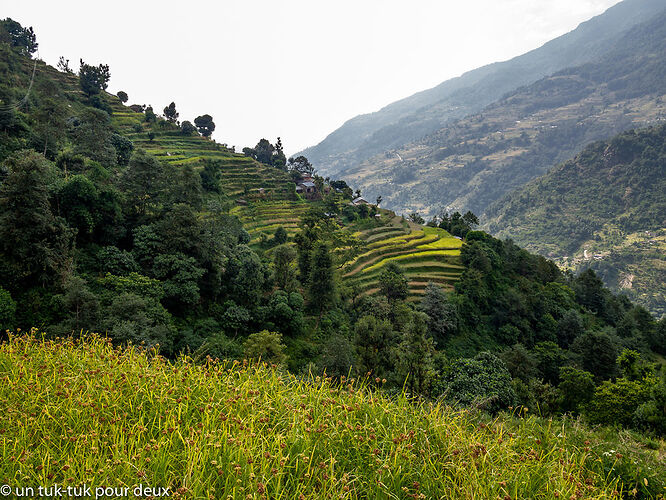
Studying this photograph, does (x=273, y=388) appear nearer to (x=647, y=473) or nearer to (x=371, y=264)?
(x=647, y=473)

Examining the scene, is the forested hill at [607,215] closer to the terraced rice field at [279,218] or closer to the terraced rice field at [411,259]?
the terraced rice field at [411,259]

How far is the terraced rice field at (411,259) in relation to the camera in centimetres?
3544

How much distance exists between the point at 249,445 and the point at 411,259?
128ft

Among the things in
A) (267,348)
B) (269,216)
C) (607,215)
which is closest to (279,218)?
(269,216)

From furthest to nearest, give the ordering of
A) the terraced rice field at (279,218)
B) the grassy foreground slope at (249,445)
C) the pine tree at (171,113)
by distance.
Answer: the pine tree at (171,113) → the terraced rice field at (279,218) → the grassy foreground slope at (249,445)

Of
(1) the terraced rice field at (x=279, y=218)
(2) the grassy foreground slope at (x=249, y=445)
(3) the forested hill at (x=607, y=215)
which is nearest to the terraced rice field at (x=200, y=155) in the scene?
(1) the terraced rice field at (x=279, y=218)

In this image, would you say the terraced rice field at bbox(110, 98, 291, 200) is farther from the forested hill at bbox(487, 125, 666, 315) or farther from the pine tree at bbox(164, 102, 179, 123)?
the forested hill at bbox(487, 125, 666, 315)

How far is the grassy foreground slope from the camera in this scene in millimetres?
2307

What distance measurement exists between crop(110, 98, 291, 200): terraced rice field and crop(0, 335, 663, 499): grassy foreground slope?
4794cm

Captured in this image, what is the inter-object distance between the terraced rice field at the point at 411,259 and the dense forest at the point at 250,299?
2192mm

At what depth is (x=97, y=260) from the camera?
18.1 metres

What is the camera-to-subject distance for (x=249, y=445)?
258 centimetres

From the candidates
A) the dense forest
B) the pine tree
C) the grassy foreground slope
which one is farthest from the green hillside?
the pine tree

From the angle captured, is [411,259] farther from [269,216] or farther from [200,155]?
[200,155]
